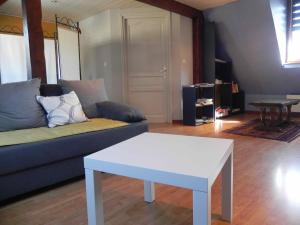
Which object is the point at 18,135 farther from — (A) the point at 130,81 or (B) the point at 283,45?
(B) the point at 283,45

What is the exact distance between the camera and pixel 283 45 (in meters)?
4.95

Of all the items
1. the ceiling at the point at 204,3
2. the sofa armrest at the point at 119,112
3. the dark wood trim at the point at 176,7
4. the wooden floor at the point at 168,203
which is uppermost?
the ceiling at the point at 204,3

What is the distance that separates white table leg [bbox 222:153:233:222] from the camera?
63.1 inches

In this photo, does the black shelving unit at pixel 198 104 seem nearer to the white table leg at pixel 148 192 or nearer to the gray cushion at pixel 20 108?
the gray cushion at pixel 20 108

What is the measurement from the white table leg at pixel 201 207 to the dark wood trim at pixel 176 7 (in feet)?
11.8

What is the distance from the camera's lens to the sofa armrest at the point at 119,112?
108 inches

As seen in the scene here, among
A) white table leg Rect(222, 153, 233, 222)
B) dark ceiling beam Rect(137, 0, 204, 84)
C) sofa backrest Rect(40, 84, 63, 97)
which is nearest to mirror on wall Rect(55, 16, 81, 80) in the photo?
dark ceiling beam Rect(137, 0, 204, 84)

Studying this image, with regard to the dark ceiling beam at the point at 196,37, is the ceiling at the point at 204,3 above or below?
above

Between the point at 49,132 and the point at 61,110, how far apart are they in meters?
0.37

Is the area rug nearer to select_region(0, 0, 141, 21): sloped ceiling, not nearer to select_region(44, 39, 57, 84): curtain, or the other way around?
select_region(0, 0, 141, 21): sloped ceiling

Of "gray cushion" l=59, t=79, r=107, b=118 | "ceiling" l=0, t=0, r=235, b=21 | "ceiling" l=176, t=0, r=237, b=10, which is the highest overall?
"ceiling" l=0, t=0, r=235, b=21

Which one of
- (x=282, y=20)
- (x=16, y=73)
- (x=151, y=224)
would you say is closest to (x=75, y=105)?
(x=151, y=224)

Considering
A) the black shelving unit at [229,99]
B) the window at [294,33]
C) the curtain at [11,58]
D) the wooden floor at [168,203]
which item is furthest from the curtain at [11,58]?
the window at [294,33]

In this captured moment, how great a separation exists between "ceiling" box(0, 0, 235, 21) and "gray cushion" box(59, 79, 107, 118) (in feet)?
7.58
